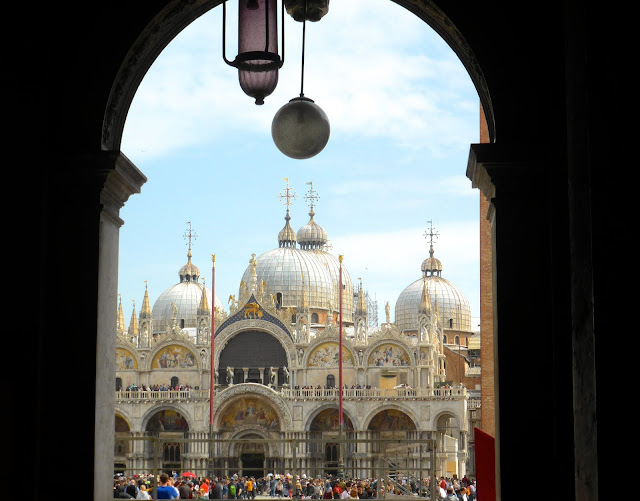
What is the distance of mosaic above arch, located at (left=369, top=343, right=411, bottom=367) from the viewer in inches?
1623

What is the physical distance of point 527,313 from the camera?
4102 mm

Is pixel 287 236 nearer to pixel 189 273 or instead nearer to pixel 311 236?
pixel 311 236

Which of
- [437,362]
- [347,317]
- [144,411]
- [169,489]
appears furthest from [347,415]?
[169,489]

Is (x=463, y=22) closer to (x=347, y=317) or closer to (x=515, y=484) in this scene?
(x=515, y=484)

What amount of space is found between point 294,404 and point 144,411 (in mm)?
6029

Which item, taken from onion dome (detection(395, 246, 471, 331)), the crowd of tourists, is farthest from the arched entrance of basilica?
onion dome (detection(395, 246, 471, 331))

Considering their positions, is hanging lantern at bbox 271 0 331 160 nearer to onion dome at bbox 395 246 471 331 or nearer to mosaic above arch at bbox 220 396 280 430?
mosaic above arch at bbox 220 396 280 430

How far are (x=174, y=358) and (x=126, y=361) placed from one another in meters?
2.32

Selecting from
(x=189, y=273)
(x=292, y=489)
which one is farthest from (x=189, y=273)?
(x=292, y=489)

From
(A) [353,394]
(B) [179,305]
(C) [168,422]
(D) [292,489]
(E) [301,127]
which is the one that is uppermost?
(B) [179,305]

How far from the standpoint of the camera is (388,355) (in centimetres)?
4125

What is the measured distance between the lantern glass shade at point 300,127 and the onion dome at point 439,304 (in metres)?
55.0

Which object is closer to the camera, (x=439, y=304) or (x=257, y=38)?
(x=257, y=38)

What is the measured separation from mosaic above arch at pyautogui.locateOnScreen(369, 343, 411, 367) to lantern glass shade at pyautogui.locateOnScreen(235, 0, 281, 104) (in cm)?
3733
